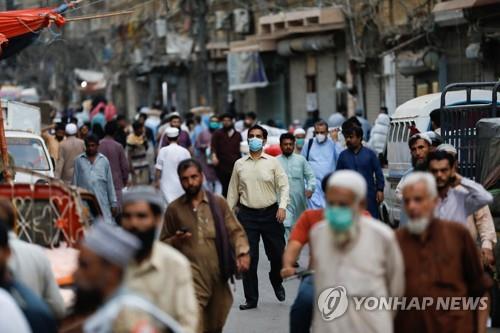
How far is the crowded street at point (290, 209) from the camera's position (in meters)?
7.02

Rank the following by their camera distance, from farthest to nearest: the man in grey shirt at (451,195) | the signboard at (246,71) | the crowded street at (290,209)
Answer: the signboard at (246,71), the man in grey shirt at (451,195), the crowded street at (290,209)

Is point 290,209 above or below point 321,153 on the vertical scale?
below

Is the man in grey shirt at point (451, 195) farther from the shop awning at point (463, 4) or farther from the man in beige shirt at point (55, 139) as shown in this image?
the man in beige shirt at point (55, 139)

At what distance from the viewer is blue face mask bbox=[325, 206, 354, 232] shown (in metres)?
7.13

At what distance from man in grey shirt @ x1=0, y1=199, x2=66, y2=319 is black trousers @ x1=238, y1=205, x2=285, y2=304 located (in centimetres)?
618

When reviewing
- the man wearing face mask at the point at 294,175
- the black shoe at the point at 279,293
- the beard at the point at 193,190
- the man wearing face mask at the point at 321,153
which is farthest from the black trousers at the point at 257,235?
the man wearing face mask at the point at 321,153

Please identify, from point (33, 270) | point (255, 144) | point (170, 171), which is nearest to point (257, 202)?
point (255, 144)

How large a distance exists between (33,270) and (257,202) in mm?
6489

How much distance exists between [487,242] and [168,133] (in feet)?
31.5

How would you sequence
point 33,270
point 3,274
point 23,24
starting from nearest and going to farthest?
point 3,274
point 33,270
point 23,24

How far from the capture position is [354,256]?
7.29m

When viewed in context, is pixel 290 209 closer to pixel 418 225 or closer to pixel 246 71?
pixel 418 225

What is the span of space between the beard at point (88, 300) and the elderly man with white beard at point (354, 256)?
1.63 meters

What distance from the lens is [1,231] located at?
6.66m
